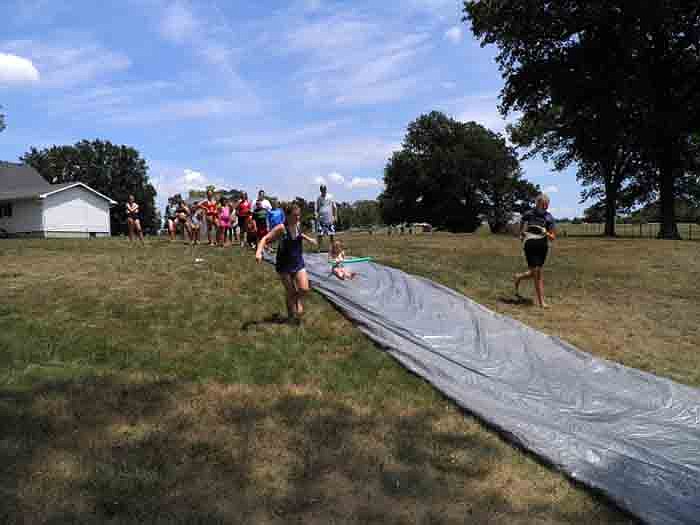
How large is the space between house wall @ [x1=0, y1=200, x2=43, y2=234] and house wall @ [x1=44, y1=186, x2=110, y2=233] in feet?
2.42

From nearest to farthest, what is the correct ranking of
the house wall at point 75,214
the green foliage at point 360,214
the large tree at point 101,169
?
the house wall at point 75,214 < the large tree at point 101,169 < the green foliage at point 360,214

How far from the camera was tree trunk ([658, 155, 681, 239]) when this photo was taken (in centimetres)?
3005

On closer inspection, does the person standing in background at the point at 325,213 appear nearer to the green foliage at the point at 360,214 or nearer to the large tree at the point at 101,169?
the large tree at the point at 101,169

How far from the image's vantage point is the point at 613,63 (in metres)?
28.3

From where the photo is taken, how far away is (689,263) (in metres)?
19.3

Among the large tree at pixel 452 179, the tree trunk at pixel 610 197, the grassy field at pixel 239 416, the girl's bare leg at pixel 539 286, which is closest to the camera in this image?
the grassy field at pixel 239 416

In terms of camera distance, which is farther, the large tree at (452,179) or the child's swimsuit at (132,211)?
the large tree at (452,179)

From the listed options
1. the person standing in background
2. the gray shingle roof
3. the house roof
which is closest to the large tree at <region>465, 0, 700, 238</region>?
the person standing in background

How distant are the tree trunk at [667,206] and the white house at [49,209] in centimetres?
4242

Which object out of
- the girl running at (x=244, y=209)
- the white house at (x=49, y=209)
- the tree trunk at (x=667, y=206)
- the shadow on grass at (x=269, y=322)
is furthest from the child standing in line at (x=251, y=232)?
the white house at (x=49, y=209)

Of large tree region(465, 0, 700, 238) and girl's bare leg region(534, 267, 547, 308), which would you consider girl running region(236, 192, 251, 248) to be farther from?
large tree region(465, 0, 700, 238)

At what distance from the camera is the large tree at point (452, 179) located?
6806 centimetres

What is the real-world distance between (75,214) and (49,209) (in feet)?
8.08

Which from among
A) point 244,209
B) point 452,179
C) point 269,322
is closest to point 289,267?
point 269,322
